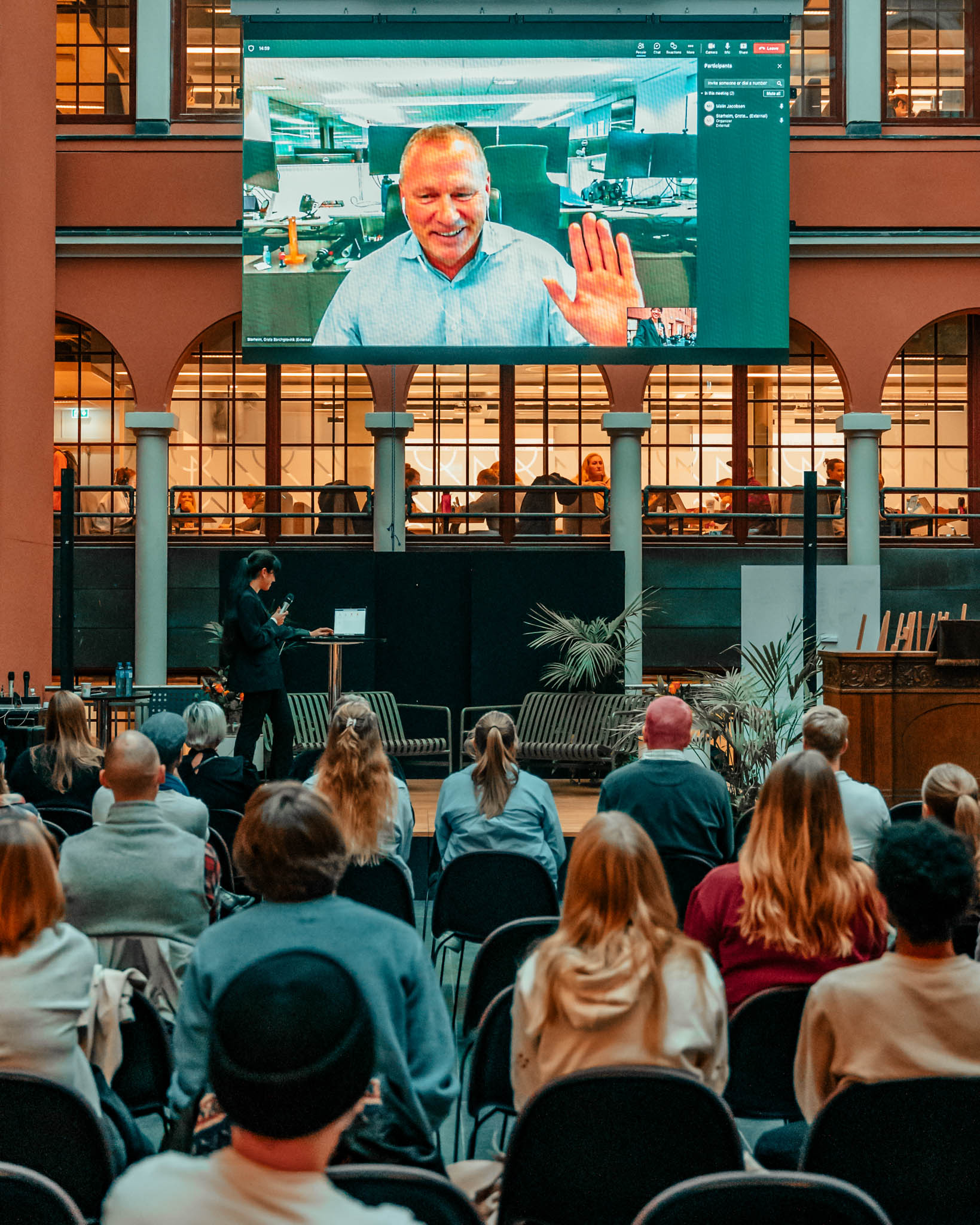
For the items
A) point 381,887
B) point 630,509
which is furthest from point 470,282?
point 381,887

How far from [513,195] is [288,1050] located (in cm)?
1031

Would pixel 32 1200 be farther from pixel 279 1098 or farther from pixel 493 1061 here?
pixel 493 1061

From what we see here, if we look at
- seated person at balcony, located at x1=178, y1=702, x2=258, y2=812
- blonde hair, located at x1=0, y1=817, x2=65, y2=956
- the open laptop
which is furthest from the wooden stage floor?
blonde hair, located at x1=0, y1=817, x2=65, y2=956

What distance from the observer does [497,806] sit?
14.6 feet

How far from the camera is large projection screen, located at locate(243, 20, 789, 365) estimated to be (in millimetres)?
10516

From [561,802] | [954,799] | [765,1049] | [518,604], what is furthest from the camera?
[518,604]

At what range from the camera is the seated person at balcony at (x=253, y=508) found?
1295 centimetres

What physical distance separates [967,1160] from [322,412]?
12506mm

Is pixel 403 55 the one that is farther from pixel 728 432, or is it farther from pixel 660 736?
pixel 660 736

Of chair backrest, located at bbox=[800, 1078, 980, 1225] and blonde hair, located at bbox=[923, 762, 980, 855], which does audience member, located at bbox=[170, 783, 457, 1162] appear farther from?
blonde hair, located at bbox=[923, 762, 980, 855]

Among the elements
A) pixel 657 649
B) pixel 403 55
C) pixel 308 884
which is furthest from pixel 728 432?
pixel 308 884

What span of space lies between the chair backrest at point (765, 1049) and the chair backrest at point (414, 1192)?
1125 mm

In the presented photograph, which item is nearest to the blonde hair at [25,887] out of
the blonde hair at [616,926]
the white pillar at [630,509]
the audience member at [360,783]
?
the blonde hair at [616,926]

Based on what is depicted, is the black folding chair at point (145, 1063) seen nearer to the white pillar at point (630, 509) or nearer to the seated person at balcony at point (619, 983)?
the seated person at balcony at point (619, 983)
